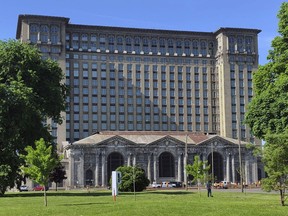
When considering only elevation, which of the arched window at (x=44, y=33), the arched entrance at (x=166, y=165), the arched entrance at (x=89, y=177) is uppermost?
the arched window at (x=44, y=33)

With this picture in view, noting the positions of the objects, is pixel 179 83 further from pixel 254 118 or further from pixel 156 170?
pixel 254 118

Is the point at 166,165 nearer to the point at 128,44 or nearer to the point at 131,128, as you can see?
the point at 131,128

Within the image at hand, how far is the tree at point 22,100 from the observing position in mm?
55969

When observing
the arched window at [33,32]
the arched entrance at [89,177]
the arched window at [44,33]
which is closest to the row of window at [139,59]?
the arched window at [44,33]

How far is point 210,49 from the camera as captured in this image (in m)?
178

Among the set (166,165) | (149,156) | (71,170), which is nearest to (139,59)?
(149,156)

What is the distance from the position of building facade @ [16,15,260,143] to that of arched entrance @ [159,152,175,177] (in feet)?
122

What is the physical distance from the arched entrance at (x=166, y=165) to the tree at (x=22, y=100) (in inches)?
2542

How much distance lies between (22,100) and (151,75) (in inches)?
4611

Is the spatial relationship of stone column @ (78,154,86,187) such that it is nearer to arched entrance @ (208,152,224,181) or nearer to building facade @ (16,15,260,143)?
arched entrance @ (208,152,224,181)

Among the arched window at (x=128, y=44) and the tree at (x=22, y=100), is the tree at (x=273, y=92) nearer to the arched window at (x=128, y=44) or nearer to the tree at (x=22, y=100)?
the tree at (x=22, y=100)

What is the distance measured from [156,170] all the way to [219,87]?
55895 mm

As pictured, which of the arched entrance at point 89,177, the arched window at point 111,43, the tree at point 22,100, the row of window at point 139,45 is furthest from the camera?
the arched window at point 111,43

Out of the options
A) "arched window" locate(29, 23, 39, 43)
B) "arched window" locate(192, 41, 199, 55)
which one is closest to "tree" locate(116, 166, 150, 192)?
"arched window" locate(29, 23, 39, 43)
